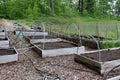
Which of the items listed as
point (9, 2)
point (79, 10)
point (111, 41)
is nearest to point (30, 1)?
point (9, 2)

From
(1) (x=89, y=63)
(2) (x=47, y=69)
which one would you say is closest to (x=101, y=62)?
(1) (x=89, y=63)

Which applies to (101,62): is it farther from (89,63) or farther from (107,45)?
(107,45)

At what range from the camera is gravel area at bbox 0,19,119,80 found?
379 cm

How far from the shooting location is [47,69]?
4.32m

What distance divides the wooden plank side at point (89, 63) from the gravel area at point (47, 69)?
103mm

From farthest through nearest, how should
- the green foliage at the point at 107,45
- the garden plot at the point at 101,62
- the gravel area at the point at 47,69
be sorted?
the green foliage at the point at 107,45 < the garden plot at the point at 101,62 < the gravel area at the point at 47,69

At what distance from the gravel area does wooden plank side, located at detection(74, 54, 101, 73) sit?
0.34 feet

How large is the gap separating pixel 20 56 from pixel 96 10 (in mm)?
31081

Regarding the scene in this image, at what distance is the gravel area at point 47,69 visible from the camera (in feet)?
12.4

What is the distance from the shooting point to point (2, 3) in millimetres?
30375

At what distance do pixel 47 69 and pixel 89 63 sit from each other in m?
1.09

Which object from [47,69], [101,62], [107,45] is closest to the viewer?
[101,62]

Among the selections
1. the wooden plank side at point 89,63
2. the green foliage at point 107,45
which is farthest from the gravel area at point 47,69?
the green foliage at point 107,45

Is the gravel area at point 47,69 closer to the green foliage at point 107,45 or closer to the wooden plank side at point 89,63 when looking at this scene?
the wooden plank side at point 89,63
